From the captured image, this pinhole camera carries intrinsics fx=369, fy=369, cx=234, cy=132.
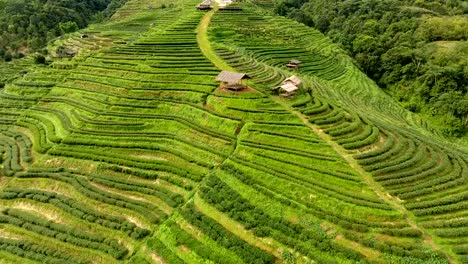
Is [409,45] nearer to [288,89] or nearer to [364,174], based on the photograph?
[288,89]

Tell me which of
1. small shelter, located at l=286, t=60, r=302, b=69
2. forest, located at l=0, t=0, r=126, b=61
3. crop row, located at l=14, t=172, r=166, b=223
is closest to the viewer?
crop row, located at l=14, t=172, r=166, b=223

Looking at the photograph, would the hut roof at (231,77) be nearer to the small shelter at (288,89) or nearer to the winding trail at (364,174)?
the winding trail at (364,174)

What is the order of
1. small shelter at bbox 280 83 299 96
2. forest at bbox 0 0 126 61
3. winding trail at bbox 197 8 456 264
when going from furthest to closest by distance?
forest at bbox 0 0 126 61, small shelter at bbox 280 83 299 96, winding trail at bbox 197 8 456 264

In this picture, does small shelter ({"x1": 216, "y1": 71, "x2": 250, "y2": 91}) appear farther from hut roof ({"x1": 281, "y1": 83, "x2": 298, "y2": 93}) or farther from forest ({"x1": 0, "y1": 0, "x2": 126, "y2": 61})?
forest ({"x1": 0, "y1": 0, "x2": 126, "y2": 61})

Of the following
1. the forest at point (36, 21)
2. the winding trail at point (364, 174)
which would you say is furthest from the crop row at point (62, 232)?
the forest at point (36, 21)

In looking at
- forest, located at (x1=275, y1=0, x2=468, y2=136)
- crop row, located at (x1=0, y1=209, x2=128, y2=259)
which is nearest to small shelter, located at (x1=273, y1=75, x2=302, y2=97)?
crop row, located at (x1=0, y1=209, x2=128, y2=259)

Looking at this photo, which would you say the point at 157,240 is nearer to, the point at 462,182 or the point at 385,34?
the point at 462,182

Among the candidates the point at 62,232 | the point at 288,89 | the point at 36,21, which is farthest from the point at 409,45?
the point at 36,21
